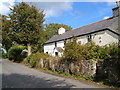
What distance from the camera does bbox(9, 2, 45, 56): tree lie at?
23.0 metres

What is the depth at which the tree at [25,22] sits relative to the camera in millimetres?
22969

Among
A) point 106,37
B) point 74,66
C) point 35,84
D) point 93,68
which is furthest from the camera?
point 106,37

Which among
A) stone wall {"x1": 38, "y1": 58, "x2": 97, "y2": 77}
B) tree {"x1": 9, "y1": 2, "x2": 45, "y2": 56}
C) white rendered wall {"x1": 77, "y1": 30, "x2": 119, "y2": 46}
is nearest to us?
stone wall {"x1": 38, "y1": 58, "x2": 97, "y2": 77}

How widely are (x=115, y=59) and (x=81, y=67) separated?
130 inches

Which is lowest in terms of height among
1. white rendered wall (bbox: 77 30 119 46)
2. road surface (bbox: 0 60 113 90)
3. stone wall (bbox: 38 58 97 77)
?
road surface (bbox: 0 60 113 90)

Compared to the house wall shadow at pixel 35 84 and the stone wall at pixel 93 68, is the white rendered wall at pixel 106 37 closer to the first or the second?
the stone wall at pixel 93 68

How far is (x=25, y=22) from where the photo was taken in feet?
75.0

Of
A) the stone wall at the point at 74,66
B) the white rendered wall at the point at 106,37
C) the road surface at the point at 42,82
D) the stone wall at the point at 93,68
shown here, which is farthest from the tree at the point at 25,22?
the road surface at the point at 42,82

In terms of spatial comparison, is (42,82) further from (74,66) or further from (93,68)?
(93,68)

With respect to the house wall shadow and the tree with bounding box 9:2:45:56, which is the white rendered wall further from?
the house wall shadow

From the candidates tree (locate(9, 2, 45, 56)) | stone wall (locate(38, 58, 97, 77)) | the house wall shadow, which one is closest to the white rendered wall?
stone wall (locate(38, 58, 97, 77))

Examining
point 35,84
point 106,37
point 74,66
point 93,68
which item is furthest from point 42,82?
point 106,37

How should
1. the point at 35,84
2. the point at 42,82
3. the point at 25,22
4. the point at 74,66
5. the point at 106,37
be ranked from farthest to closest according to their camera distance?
the point at 25,22 → the point at 106,37 → the point at 74,66 → the point at 42,82 → the point at 35,84

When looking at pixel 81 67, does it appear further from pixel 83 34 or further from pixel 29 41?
pixel 29 41
